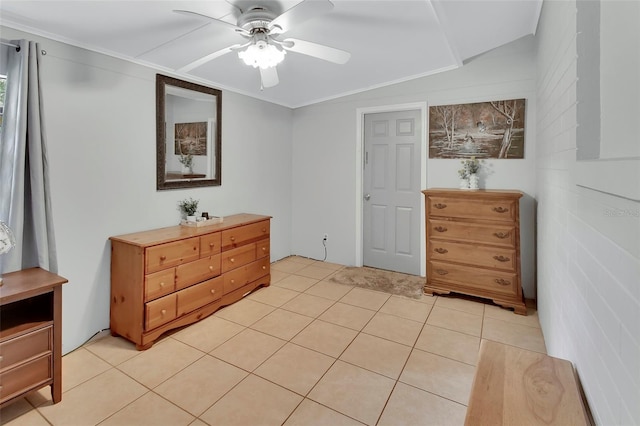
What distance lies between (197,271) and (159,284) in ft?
1.19

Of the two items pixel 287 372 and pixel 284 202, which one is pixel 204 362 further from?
pixel 284 202

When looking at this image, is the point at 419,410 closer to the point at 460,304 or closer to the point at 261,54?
the point at 460,304

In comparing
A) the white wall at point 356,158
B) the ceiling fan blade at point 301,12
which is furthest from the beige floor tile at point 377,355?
the ceiling fan blade at point 301,12

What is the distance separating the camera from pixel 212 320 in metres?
2.91

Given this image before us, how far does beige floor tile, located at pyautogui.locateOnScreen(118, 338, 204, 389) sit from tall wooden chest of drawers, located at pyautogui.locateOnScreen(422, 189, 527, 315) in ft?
7.88

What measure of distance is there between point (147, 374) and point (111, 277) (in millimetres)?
914

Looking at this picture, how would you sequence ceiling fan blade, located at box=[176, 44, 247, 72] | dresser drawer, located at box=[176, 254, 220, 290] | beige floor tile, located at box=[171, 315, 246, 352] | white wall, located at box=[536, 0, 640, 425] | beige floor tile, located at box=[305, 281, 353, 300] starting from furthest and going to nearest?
beige floor tile, located at box=[305, 281, 353, 300]
dresser drawer, located at box=[176, 254, 220, 290]
beige floor tile, located at box=[171, 315, 246, 352]
ceiling fan blade, located at box=[176, 44, 247, 72]
white wall, located at box=[536, 0, 640, 425]

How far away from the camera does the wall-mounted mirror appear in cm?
301

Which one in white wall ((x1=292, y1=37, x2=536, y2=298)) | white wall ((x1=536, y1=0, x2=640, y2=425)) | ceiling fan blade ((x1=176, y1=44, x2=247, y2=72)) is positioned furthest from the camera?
white wall ((x1=292, y1=37, x2=536, y2=298))

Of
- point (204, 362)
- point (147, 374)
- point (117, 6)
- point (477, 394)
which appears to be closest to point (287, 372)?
point (204, 362)

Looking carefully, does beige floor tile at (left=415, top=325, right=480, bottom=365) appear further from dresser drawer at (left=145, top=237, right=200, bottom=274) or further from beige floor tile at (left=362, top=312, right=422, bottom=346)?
dresser drawer at (left=145, top=237, right=200, bottom=274)

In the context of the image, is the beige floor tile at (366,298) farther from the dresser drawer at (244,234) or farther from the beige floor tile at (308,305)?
the dresser drawer at (244,234)

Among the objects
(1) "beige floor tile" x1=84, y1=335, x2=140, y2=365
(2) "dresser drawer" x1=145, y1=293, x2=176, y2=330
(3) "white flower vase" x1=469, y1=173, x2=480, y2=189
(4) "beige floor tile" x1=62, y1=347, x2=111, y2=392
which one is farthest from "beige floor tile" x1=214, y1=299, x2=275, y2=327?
(3) "white flower vase" x1=469, y1=173, x2=480, y2=189

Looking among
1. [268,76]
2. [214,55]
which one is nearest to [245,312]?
[268,76]
